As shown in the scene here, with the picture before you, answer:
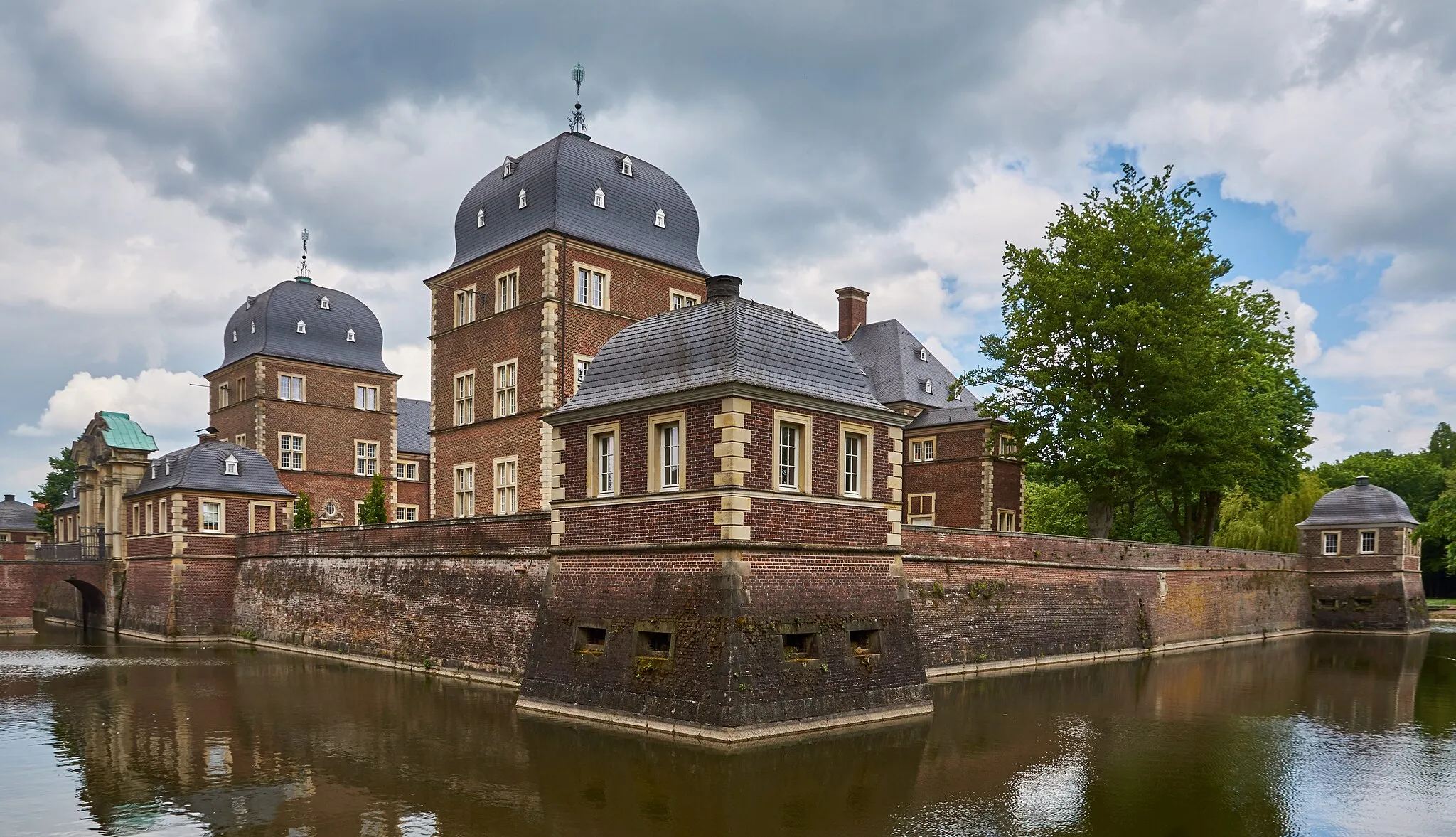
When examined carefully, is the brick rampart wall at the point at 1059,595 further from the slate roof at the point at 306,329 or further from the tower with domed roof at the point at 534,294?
the slate roof at the point at 306,329

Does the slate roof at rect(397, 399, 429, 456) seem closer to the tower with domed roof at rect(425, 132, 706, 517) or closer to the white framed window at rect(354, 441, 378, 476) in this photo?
the white framed window at rect(354, 441, 378, 476)

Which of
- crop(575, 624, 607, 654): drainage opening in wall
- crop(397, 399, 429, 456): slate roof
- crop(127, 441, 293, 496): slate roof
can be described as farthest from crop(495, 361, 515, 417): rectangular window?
crop(397, 399, 429, 456): slate roof

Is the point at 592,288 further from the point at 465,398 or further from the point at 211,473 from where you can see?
the point at 211,473

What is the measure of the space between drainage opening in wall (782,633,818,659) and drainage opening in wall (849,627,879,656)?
896 mm

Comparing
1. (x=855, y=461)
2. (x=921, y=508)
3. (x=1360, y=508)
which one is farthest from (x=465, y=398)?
(x=1360, y=508)

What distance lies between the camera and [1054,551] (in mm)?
25078

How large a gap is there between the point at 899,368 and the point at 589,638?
24.0m

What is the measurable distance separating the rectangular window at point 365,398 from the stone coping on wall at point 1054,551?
95.6ft

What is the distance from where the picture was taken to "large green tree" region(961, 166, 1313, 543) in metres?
29.4

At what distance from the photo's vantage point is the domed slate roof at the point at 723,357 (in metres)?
15.8

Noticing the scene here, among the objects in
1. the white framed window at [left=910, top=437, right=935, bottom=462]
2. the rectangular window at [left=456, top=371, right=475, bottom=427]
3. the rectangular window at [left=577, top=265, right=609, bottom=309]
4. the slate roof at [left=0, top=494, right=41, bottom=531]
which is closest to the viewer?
the rectangular window at [left=577, top=265, right=609, bottom=309]

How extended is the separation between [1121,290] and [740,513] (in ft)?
65.6

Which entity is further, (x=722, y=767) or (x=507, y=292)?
(x=507, y=292)

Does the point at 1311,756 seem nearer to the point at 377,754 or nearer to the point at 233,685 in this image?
the point at 377,754
